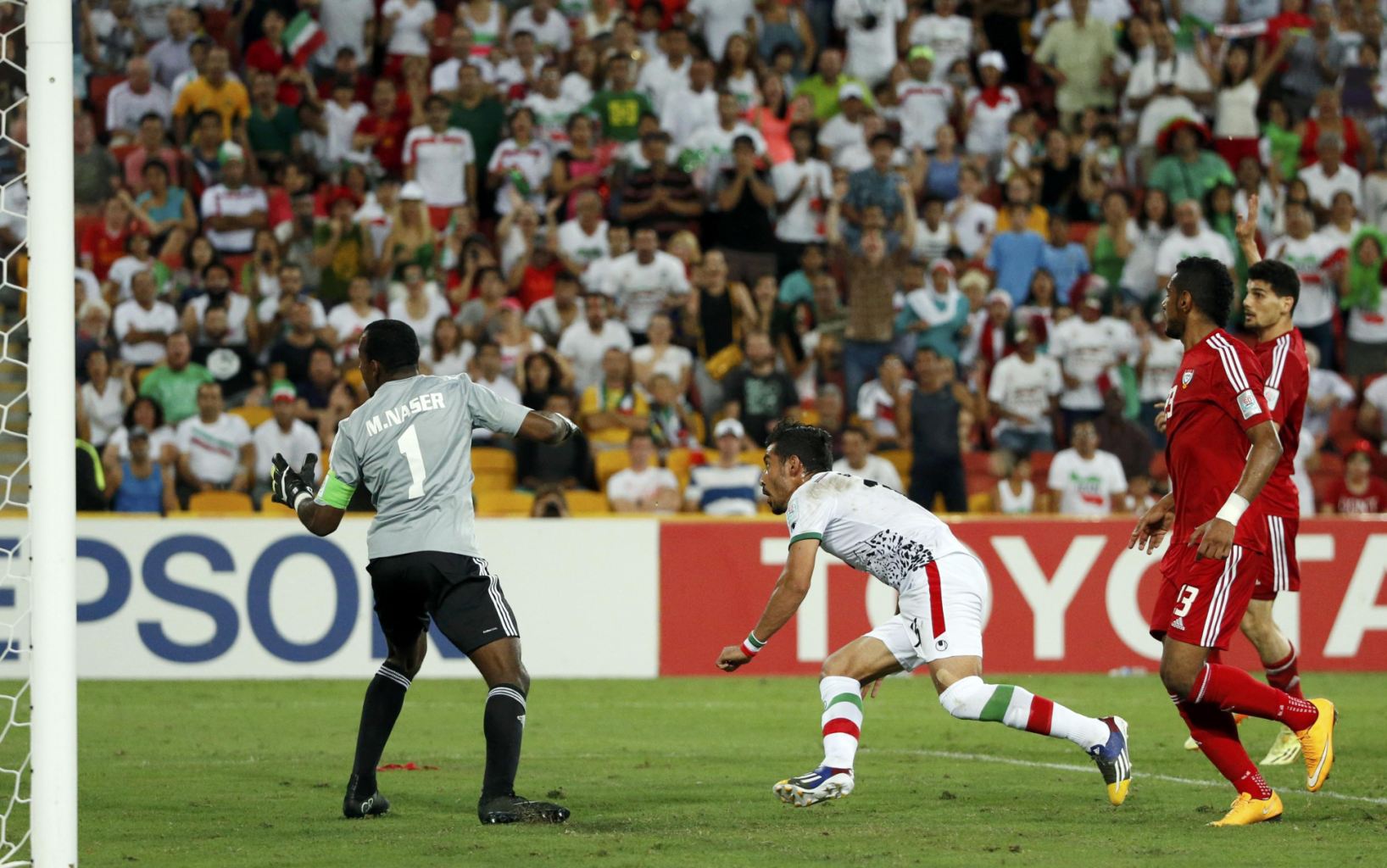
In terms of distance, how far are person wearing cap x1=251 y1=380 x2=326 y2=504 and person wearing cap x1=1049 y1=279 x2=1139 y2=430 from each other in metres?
7.07

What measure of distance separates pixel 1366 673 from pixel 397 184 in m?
10.4

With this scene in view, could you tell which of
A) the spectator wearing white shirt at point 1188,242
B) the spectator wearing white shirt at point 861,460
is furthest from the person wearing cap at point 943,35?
the spectator wearing white shirt at point 861,460

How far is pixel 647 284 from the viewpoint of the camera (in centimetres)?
1811

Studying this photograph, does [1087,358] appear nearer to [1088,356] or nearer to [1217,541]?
[1088,356]

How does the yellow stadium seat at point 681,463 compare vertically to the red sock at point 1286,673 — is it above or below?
above

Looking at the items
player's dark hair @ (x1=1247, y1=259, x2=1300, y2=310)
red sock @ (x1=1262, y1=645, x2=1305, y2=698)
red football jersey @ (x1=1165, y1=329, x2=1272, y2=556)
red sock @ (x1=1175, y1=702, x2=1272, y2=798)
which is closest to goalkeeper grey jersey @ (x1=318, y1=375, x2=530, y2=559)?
red football jersey @ (x1=1165, y1=329, x2=1272, y2=556)

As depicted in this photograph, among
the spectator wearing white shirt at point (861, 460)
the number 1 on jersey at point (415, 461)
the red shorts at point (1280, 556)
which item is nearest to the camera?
the number 1 on jersey at point (415, 461)

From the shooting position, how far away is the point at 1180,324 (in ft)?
24.5

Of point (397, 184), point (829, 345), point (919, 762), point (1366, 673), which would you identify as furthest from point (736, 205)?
point (919, 762)

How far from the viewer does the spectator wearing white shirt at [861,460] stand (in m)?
15.8

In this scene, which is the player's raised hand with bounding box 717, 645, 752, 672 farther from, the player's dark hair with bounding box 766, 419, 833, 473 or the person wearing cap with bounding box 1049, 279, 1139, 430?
the person wearing cap with bounding box 1049, 279, 1139, 430

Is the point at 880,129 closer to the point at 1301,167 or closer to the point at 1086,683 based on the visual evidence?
the point at 1301,167

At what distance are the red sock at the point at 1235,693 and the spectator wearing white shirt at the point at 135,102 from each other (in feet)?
50.4

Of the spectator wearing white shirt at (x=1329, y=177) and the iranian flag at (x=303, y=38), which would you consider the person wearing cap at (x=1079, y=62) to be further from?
the iranian flag at (x=303, y=38)
